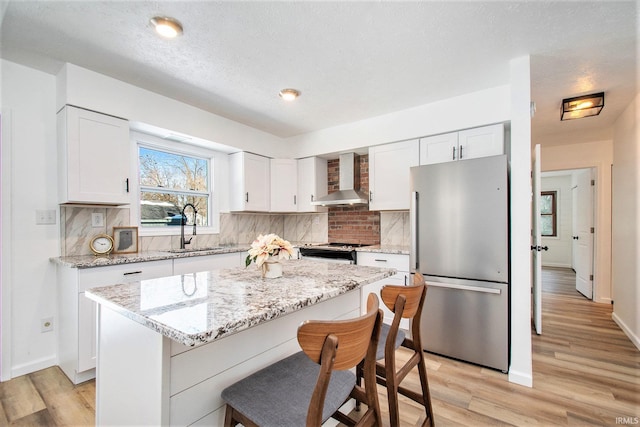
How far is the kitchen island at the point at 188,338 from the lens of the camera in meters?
0.93

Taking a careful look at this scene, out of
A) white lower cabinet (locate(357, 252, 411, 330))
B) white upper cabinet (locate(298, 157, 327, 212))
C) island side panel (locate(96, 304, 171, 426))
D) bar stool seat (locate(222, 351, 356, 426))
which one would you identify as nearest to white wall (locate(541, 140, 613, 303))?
white lower cabinet (locate(357, 252, 411, 330))

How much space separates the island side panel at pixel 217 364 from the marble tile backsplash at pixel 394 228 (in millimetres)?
2510

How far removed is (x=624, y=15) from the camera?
5.73ft

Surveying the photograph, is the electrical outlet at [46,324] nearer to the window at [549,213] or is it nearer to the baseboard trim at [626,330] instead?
the baseboard trim at [626,330]

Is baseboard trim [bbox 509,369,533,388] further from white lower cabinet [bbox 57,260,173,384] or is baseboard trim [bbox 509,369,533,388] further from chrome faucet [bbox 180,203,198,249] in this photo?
chrome faucet [bbox 180,203,198,249]

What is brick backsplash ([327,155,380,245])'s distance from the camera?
393 cm

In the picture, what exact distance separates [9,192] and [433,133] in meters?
3.82

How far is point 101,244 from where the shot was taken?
8.65ft

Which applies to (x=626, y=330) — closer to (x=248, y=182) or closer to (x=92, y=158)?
(x=248, y=182)

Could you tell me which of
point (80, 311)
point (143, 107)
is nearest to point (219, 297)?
point (80, 311)

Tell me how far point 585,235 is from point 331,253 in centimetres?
452

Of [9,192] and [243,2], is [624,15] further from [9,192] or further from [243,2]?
[9,192]

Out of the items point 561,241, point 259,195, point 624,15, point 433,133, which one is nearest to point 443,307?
point 433,133

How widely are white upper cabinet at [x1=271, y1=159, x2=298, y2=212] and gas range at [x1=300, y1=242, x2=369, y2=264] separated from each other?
30.4 inches
